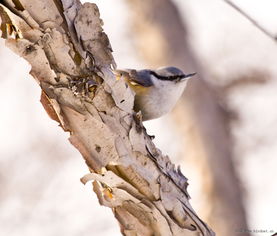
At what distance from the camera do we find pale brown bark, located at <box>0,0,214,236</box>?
1.39 metres

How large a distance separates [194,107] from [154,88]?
0.78 m

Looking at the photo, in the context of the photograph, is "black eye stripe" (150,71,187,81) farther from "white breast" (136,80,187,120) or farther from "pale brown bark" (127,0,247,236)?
"pale brown bark" (127,0,247,236)

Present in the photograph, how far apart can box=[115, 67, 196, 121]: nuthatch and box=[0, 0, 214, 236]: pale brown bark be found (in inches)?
15.4

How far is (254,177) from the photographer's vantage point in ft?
9.74

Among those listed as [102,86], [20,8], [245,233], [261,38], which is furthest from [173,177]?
[261,38]

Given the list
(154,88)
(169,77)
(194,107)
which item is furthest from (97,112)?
(194,107)

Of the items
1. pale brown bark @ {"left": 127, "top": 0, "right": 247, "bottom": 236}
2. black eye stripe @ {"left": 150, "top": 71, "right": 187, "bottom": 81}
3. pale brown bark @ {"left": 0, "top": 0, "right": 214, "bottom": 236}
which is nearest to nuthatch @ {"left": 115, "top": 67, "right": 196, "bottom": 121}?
black eye stripe @ {"left": 150, "top": 71, "right": 187, "bottom": 81}

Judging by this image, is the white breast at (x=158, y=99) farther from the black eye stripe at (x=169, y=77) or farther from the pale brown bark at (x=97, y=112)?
the pale brown bark at (x=97, y=112)

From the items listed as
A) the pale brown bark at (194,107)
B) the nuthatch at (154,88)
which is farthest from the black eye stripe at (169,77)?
the pale brown bark at (194,107)

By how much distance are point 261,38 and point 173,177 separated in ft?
5.54

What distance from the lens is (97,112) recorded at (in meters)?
1.46

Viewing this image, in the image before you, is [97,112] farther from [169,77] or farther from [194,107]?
[194,107]

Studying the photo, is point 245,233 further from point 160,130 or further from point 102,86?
point 102,86

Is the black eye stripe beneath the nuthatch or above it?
above
